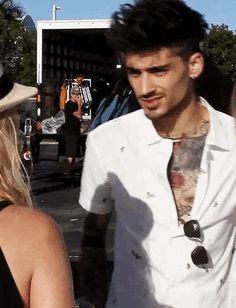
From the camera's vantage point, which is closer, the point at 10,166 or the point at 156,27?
the point at 10,166

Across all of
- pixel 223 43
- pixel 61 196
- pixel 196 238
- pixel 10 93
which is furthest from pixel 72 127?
pixel 223 43

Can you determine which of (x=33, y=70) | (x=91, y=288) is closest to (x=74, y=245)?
(x=91, y=288)

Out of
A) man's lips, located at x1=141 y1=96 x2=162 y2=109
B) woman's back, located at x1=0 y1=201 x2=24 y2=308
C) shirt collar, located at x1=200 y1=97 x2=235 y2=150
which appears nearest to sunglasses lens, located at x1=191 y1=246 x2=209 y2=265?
shirt collar, located at x1=200 y1=97 x2=235 y2=150

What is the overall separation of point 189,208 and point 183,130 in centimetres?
27

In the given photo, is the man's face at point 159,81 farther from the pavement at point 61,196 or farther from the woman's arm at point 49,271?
the pavement at point 61,196

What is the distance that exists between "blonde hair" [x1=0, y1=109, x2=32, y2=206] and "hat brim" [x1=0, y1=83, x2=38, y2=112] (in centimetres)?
2

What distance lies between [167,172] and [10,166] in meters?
0.78

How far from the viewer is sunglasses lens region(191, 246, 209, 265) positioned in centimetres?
259

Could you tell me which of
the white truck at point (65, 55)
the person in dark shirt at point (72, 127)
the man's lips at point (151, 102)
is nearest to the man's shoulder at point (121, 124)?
the man's lips at point (151, 102)

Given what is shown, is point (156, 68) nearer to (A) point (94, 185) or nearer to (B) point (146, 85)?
(B) point (146, 85)

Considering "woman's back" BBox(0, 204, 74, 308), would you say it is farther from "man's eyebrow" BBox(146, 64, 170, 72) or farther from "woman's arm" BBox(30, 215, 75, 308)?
"man's eyebrow" BBox(146, 64, 170, 72)

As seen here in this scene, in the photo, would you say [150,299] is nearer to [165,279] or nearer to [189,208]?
[165,279]

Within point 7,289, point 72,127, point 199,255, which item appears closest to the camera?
point 7,289

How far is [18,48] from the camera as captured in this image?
36188 millimetres
